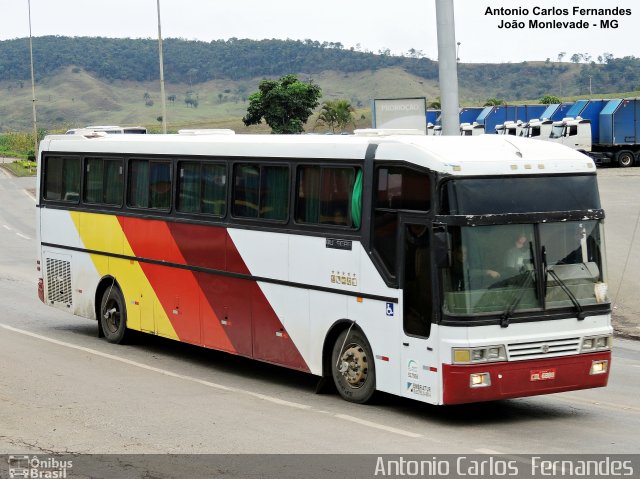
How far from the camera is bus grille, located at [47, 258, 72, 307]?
2012cm

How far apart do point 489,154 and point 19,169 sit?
8293 centimetres

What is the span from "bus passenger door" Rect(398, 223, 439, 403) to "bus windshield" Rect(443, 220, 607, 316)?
34cm

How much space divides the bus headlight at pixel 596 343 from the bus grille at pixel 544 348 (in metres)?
0.10

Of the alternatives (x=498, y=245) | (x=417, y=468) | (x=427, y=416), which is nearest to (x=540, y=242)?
(x=498, y=245)

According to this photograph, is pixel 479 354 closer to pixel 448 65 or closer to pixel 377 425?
pixel 377 425

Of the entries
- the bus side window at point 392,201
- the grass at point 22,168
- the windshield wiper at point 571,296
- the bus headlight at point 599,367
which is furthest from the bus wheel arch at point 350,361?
the grass at point 22,168

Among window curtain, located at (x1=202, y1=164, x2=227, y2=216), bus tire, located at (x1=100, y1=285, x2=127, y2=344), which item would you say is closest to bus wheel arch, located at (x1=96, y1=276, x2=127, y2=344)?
bus tire, located at (x1=100, y1=285, x2=127, y2=344)

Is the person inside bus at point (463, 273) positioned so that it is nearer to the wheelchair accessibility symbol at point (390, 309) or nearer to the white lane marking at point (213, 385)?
the wheelchair accessibility symbol at point (390, 309)

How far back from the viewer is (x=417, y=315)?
41.0ft

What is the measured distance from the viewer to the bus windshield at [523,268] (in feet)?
39.5

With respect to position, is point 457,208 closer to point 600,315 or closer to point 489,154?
point 489,154

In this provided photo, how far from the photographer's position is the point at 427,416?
1296 cm

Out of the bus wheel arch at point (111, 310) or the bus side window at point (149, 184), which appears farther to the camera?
the bus wheel arch at point (111, 310)

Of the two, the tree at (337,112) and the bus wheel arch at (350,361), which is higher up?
the tree at (337,112)
